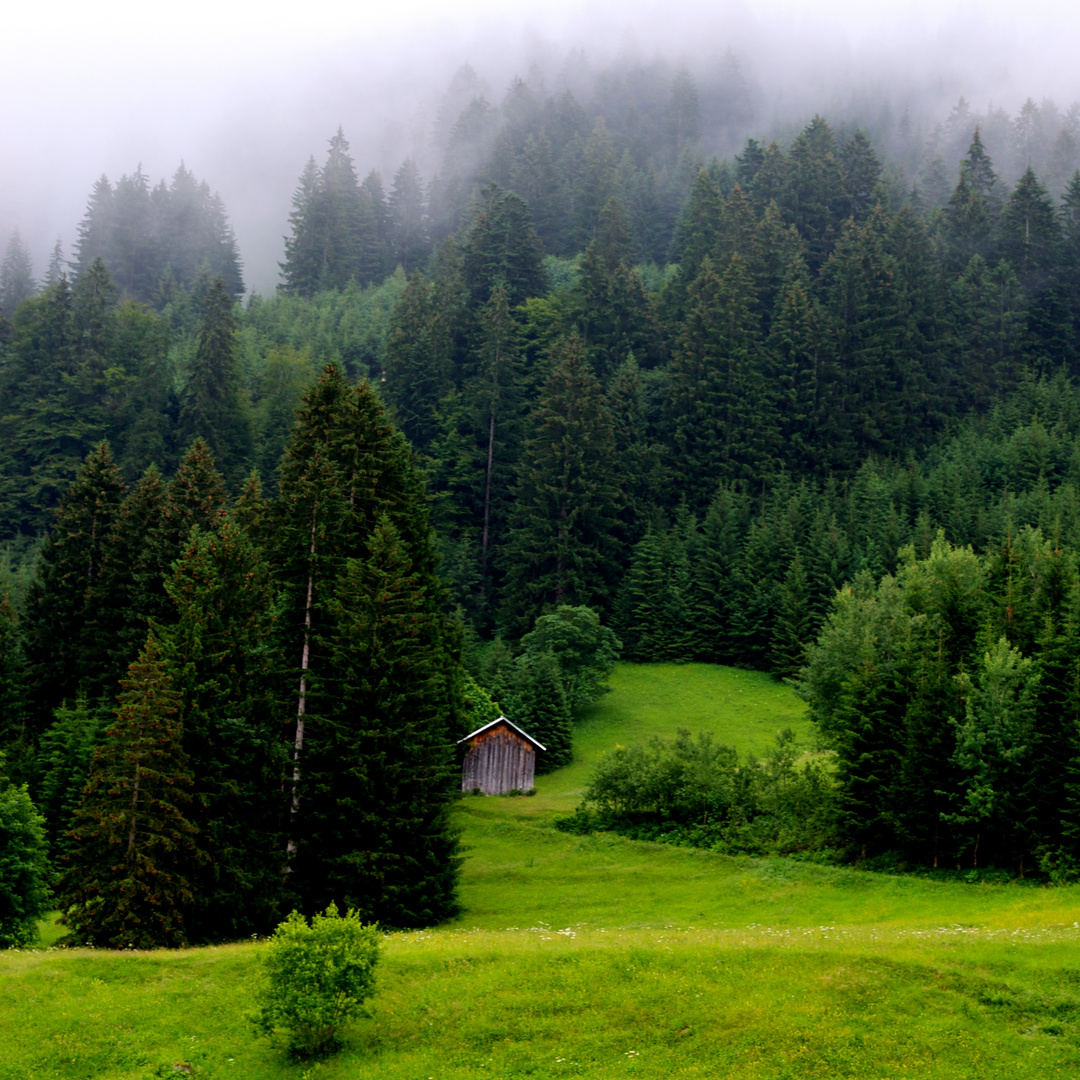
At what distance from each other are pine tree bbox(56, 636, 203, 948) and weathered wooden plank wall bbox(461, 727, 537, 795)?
87.2 feet

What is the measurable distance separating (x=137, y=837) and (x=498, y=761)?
95.5 feet

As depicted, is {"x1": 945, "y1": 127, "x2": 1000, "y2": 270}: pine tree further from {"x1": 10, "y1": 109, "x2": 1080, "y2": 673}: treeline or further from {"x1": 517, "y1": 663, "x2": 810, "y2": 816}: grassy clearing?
{"x1": 517, "y1": 663, "x2": 810, "y2": 816}: grassy clearing

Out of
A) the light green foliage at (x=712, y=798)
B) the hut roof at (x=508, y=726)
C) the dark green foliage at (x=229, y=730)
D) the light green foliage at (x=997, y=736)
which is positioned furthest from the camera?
the hut roof at (x=508, y=726)

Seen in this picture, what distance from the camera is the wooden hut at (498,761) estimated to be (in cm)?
5706

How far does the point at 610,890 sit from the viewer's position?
38500 millimetres

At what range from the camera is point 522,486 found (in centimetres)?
8831

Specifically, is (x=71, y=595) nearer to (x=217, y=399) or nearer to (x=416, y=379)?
(x=217, y=399)

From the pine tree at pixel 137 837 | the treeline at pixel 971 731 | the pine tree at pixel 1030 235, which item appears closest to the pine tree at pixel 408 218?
the pine tree at pixel 1030 235

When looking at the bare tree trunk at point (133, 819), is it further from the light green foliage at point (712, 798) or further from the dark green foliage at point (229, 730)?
the light green foliage at point (712, 798)

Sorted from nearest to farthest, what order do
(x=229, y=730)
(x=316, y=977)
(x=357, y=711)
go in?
(x=316, y=977) < (x=229, y=730) < (x=357, y=711)

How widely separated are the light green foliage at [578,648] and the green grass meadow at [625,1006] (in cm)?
3806

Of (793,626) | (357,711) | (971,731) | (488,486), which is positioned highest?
(488,486)

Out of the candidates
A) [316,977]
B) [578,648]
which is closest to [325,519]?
[316,977]

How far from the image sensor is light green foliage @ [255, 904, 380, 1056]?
67.7 feet
